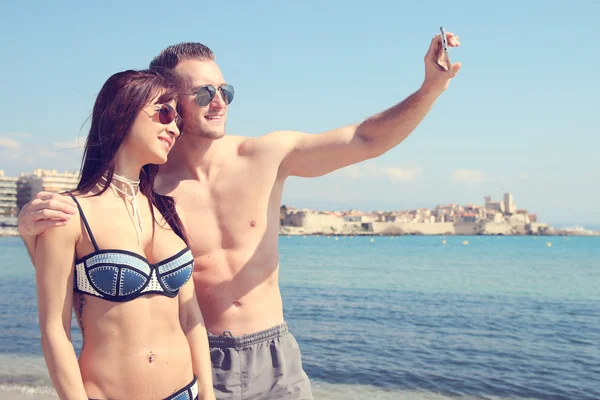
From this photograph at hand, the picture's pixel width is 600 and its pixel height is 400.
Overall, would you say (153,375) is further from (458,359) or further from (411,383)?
(458,359)

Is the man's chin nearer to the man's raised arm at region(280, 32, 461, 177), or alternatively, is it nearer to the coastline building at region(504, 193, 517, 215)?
the man's raised arm at region(280, 32, 461, 177)

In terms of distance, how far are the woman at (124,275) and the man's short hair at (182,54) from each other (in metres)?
0.48

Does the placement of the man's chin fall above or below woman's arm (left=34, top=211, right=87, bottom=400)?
above

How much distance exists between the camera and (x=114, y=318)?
6.90ft

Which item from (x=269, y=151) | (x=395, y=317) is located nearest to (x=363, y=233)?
(x=395, y=317)

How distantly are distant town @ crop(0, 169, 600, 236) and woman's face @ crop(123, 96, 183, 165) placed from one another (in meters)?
95.6

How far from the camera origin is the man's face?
2.82 m

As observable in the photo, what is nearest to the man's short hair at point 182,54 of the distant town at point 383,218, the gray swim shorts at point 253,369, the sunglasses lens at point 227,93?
the sunglasses lens at point 227,93

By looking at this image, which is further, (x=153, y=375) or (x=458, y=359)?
(x=458, y=359)

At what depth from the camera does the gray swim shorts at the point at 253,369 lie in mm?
2838

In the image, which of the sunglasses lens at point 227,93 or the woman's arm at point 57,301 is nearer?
the woman's arm at point 57,301

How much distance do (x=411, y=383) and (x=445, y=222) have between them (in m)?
109

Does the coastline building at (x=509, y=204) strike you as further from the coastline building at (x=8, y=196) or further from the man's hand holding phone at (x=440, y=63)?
the man's hand holding phone at (x=440, y=63)

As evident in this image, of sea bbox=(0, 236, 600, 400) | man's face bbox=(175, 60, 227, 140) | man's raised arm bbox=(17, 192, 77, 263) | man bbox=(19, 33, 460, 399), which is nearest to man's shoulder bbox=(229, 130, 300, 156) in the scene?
man bbox=(19, 33, 460, 399)
